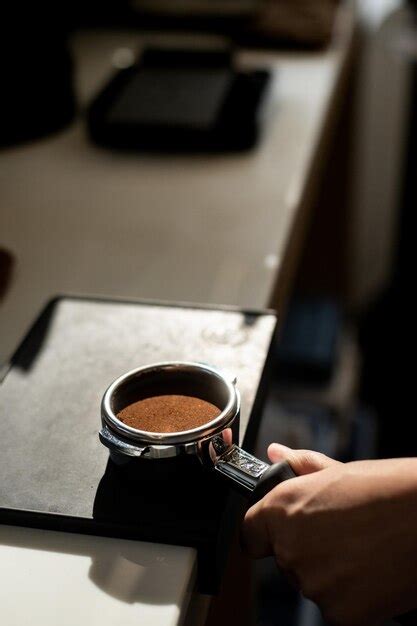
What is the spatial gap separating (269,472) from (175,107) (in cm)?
84

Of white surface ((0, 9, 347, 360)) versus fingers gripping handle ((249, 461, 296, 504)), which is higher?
fingers gripping handle ((249, 461, 296, 504))

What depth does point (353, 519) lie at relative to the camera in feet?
1.94

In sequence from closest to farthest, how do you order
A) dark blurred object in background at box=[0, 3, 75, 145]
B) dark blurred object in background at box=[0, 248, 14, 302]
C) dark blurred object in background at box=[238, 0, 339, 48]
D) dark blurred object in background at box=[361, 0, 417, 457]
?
dark blurred object in background at box=[0, 248, 14, 302]
dark blurred object in background at box=[0, 3, 75, 145]
dark blurred object in background at box=[238, 0, 339, 48]
dark blurred object in background at box=[361, 0, 417, 457]

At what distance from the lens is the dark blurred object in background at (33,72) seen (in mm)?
1222

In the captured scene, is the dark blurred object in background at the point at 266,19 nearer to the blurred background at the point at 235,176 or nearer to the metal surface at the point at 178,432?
the blurred background at the point at 235,176

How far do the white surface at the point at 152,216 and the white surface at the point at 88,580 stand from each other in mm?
298

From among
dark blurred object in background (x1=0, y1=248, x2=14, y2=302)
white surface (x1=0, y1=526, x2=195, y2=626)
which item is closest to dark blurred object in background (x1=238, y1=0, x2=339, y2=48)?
dark blurred object in background (x1=0, y1=248, x2=14, y2=302)

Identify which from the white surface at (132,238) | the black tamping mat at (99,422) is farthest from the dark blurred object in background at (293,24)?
the black tamping mat at (99,422)

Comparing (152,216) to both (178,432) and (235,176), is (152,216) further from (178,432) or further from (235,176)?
(178,432)

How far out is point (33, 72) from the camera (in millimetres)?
1236

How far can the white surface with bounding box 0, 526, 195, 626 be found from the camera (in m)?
0.56

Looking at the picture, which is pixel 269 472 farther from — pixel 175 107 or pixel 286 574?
pixel 175 107

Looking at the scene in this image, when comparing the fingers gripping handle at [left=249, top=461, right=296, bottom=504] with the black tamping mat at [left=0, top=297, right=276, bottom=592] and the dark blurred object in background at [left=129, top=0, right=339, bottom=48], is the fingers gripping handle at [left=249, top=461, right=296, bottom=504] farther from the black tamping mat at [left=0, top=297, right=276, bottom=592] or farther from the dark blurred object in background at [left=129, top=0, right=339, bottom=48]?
the dark blurred object in background at [left=129, top=0, right=339, bottom=48]

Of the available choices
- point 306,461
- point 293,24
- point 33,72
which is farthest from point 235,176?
point 306,461
